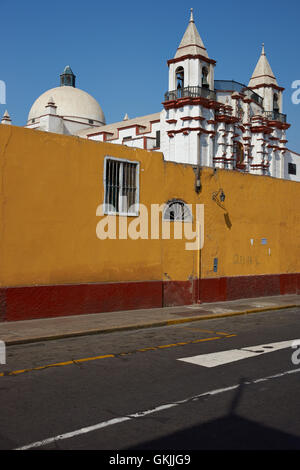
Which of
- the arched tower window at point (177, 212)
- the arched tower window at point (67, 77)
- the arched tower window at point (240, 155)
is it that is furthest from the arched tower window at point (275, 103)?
the arched tower window at point (67, 77)

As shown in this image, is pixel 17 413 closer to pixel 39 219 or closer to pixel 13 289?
pixel 13 289

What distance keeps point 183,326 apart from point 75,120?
6231 cm

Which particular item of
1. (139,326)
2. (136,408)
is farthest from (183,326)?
(136,408)

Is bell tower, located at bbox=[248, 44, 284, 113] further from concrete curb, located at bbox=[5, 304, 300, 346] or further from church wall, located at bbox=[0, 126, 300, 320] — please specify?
concrete curb, located at bbox=[5, 304, 300, 346]

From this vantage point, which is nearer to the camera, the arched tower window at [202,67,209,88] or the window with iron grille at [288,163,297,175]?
the arched tower window at [202,67,209,88]

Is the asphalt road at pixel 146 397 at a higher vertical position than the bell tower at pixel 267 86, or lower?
lower

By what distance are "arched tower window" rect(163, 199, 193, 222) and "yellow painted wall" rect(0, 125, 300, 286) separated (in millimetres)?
233

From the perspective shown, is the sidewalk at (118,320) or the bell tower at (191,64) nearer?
the sidewalk at (118,320)

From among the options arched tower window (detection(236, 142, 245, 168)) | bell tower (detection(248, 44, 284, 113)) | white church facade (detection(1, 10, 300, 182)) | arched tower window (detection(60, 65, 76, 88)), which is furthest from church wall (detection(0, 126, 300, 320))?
arched tower window (detection(60, 65, 76, 88))

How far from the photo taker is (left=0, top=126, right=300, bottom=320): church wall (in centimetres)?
1192

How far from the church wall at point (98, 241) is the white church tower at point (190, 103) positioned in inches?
944

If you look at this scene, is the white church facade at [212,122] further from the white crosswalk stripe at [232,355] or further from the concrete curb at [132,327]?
the white crosswalk stripe at [232,355]

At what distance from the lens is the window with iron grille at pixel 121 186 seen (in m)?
13.8

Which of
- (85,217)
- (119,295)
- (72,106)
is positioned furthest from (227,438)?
(72,106)
